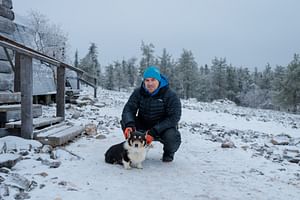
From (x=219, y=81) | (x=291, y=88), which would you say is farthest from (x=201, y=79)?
(x=291, y=88)

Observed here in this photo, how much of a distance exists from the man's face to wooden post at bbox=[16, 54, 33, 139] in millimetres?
2017

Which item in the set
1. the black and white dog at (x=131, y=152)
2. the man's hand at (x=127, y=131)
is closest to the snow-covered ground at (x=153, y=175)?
the black and white dog at (x=131, y=152)

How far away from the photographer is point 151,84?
4906 millimetres

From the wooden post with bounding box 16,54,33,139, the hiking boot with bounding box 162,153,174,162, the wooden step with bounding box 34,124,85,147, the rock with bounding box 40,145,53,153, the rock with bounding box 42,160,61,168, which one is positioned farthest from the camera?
the wooden step with bounding box 34,124,85,147

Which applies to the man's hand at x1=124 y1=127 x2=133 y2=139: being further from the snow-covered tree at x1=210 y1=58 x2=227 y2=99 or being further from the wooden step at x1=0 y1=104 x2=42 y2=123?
the snow-covered tree at x1=210 y1=58 x2=227 y2=99

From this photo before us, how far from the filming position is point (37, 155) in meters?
4.50

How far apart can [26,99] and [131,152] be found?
7.05 ft

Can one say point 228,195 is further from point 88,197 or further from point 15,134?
point 15,134

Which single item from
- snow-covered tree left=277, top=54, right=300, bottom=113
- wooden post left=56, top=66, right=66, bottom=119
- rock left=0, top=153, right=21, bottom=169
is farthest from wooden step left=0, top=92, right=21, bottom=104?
snow-covered tree left=277, top=54, right=300, bottom=113

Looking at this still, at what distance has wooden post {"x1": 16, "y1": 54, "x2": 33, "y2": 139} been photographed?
5.24m

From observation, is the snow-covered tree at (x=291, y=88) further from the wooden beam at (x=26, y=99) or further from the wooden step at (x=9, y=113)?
the wooden beam at (x=26, y=99)

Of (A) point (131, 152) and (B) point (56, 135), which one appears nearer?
(A) point (131, 152)

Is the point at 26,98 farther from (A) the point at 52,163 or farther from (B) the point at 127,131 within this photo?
(B) the point at 127,131

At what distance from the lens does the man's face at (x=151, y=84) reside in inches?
192
